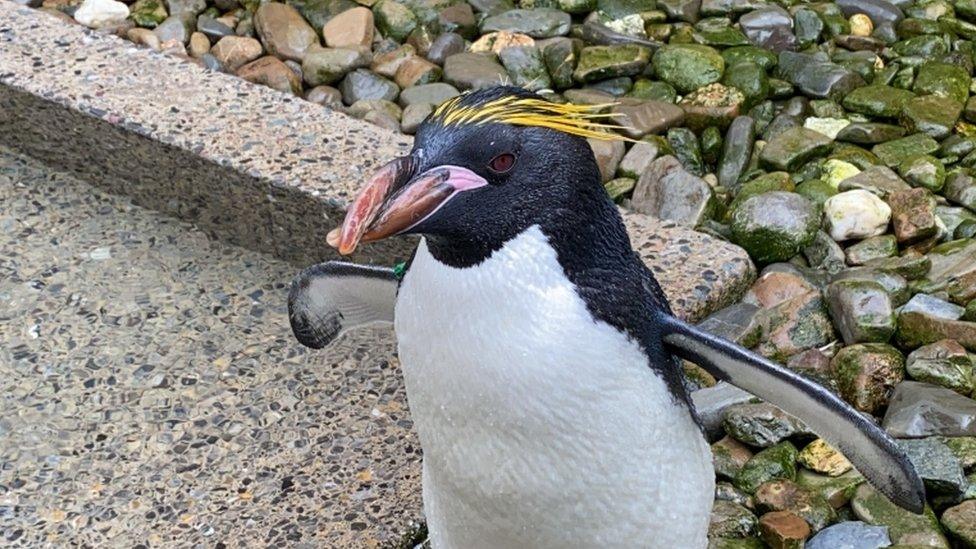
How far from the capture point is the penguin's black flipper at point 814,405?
1.96m

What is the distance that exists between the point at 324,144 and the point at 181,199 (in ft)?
1.37

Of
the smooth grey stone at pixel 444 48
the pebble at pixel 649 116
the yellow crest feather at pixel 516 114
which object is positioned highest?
the yellow crest feather at pixel 516 114

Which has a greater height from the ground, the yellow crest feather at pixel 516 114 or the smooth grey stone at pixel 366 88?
the yellow crest feather at pixel 516 114

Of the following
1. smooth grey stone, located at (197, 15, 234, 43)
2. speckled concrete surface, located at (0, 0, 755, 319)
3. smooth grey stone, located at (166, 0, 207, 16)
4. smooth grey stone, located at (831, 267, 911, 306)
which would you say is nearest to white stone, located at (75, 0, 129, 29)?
smooth grey stone, located at (166, 0, 207, 16)

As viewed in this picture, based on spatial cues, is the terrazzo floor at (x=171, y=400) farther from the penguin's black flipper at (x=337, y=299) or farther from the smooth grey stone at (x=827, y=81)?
the smooth grey stone at (x=827, y=81)

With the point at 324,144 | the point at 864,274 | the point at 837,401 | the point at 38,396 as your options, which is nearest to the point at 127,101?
the point at 324,144

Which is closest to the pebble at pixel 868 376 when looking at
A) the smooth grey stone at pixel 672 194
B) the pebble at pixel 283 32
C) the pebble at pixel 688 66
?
the smooth grey stone at pixel 672 194

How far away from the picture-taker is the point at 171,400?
2953 millimetres

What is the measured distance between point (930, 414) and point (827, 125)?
1324 millimetres

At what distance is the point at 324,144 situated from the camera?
329cm

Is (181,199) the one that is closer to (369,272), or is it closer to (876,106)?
(369,272)

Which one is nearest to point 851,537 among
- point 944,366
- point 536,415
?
point 944,366

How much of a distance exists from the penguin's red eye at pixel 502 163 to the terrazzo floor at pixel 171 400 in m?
0.96

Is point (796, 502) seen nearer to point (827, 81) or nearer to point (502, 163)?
point (502, 163)
